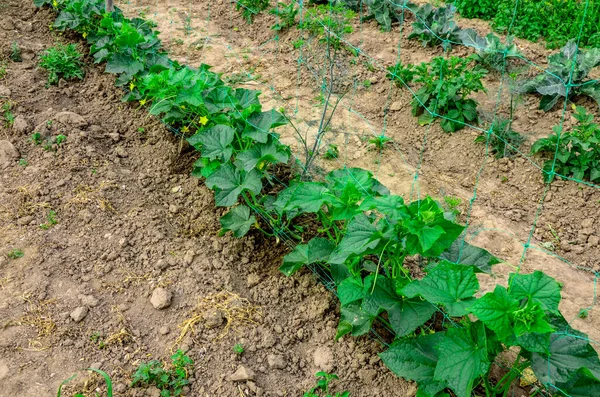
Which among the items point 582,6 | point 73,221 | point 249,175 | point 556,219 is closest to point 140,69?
point 73,221

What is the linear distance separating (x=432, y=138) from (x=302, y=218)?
1.70m

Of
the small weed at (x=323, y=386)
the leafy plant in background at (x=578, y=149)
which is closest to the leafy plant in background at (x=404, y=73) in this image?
the leafy plant in background at (x=578, y=149)

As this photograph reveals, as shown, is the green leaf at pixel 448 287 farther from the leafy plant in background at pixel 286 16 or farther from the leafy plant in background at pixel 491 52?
the leafy plant in background at pixel 286 16

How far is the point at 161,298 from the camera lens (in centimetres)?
302

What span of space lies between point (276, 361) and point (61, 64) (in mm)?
3393

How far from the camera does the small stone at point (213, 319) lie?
2898mm

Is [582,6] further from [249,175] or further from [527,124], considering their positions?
[249,175]

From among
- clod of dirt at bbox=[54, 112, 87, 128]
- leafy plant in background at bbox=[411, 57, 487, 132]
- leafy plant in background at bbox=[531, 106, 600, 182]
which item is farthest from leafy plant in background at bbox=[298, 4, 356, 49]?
clod of dirt at bbox=[54, 112, 87, 128]

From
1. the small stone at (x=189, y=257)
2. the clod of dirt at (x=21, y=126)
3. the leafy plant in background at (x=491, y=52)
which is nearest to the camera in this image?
the small stone at (x=189, y=257)

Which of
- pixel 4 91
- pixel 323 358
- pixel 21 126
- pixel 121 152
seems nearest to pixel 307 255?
pixel 323 358

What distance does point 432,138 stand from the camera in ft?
15.1

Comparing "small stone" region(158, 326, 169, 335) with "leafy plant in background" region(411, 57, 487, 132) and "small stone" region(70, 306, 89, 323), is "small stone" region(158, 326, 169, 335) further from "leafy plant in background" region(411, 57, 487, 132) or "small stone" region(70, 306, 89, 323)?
"leafy plant in background" region(411, 57, 487, 132)

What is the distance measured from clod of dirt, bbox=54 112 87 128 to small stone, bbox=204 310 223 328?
6.81 feet

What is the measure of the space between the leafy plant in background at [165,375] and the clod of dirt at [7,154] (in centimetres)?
202
